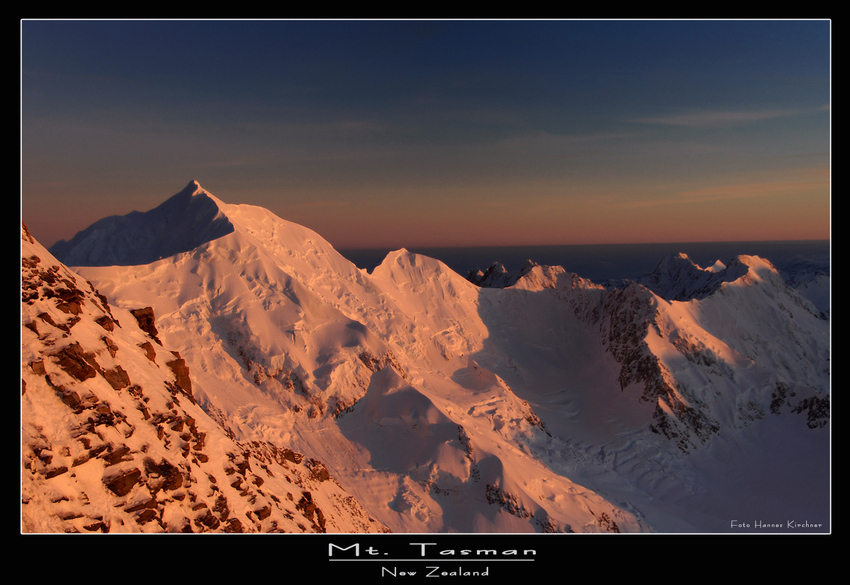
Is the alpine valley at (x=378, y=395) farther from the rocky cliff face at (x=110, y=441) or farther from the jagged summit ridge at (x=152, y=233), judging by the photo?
the jagged summit ridge at (x=152, y=233)

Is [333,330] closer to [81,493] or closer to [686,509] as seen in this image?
[81,493]

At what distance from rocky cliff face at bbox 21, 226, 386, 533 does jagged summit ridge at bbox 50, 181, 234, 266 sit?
134ft

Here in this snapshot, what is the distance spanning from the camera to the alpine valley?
19562 millimetres

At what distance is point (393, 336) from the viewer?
244ft

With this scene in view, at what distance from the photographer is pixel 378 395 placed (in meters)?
57.8

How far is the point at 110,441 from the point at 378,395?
40.2 m

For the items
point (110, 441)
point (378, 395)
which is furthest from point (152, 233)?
point (110, 441)

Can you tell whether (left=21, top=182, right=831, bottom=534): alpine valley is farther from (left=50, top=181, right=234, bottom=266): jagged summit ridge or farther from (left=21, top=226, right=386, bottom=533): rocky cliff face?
(left=50, top=181, right=234, bottom=266): jagged summit ridge

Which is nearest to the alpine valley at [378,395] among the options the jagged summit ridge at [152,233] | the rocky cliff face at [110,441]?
the rocky cliff face at [110,441]

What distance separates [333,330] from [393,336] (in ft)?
46.7

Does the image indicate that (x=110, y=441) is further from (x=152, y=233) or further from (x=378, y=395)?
(x=152, y=233)

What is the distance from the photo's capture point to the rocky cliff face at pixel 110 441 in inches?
659

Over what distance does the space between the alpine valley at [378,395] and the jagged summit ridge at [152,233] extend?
1.21 ft
